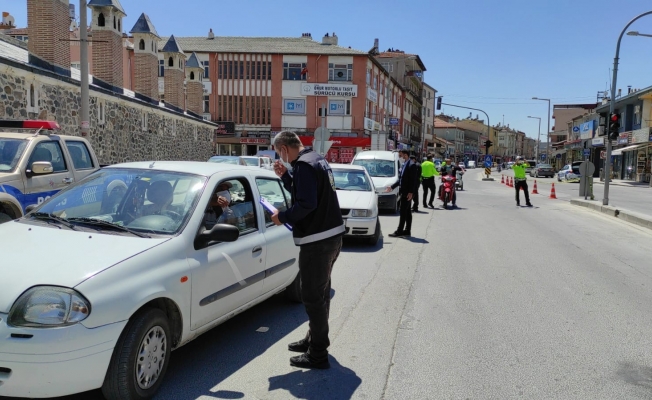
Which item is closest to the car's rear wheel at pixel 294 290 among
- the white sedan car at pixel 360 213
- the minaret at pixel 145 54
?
the white sedan car at pixel 360 213

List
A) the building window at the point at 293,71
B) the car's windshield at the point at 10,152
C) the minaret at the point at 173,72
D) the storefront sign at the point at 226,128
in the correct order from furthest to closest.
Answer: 1. the storefront sign at the point at 226,128
2. the building window at the point at 293,71
3. the minaret at the point at 173,72
4. the car's windshield at the point at 10,152

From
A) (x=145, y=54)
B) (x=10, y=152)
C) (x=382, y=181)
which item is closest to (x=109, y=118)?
(x=145, y=54)

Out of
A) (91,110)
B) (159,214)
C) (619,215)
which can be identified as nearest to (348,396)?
(159,214)

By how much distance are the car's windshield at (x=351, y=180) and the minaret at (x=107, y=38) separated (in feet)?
43.9

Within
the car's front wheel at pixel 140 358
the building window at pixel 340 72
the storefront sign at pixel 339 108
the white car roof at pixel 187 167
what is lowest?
the car's front wheel at pixel 140 358

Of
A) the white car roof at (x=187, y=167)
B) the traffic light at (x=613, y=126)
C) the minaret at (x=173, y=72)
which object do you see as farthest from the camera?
the minaret at (x=173, y=72)

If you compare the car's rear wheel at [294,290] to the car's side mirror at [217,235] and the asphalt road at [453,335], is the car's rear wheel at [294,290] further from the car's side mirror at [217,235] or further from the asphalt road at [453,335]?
the car's side mirror at [217,235]

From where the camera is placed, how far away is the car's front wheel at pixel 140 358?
333 cm

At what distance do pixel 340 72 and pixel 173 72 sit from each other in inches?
895

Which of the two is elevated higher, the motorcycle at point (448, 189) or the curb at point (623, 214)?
the motorcycle at point (448, 189)

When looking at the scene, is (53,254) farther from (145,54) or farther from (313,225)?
(145,54)

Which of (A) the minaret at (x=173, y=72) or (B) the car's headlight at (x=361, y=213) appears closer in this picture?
(B) the car's headlight at (x=361, y=213)

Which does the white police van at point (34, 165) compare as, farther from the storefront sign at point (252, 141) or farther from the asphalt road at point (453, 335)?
the storefront sign at point (252, 141)

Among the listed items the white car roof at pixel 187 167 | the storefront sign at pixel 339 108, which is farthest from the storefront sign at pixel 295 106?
the white car roof at pixel 187 167
